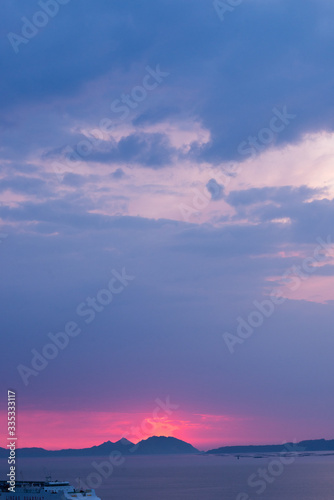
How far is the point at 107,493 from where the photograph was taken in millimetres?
183000

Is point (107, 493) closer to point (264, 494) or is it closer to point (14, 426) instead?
point (264, 494)

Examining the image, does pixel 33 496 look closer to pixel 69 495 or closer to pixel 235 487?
pixel 69 495

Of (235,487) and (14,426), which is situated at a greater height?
(14,426)

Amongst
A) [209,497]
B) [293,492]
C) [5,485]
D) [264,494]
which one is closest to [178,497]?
[209,497]

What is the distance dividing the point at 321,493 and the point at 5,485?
10404 centimetres

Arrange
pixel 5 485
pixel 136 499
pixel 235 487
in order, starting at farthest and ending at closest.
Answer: pixel 235 487, pixel 136 499, pixel 5 485

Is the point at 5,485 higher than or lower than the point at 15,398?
lower

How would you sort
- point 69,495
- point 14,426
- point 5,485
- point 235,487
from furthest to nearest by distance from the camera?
1. point 235,487
2. point 5,485
3. point 69,495
4. point 14,426

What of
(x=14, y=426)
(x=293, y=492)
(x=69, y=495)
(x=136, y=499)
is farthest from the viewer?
(x=293, y=492)

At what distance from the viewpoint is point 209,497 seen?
164 meters

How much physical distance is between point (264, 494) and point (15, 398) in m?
117

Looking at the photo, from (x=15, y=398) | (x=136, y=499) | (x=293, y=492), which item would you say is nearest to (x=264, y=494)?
(x=293, y=492)

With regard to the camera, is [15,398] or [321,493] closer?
[15,398]

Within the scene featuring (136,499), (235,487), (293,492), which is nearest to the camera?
(136,499)
